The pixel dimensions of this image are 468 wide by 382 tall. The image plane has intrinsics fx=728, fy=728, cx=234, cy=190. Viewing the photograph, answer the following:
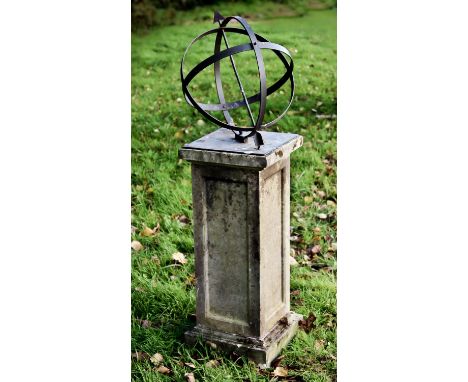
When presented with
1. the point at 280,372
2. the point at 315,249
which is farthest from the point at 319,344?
the point at 315,249

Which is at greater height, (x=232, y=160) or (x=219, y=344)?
(x=232, y=160)

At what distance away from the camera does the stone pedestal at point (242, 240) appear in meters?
3.39

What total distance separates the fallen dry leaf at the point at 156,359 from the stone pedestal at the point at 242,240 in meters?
0.17

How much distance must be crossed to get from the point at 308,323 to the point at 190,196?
1511mm

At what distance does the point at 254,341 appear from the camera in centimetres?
360

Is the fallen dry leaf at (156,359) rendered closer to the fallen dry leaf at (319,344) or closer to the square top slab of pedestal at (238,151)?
the fallen dry leaf at (319,344)

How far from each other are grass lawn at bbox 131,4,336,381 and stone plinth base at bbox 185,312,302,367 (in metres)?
0.04

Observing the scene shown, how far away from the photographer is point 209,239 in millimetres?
3574

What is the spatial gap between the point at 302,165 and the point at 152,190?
1084 millimetres

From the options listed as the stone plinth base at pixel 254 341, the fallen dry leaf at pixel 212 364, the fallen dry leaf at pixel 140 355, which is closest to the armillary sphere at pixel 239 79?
the stone plinth base at pixel 254 341

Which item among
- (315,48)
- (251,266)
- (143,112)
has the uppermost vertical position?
(315,48)

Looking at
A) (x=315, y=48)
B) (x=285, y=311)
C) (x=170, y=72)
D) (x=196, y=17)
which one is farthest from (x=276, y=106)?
(x=285, y=311)

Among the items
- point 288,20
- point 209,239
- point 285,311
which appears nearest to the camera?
point 209,239

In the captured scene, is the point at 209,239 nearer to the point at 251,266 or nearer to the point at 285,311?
the point at 251,266
